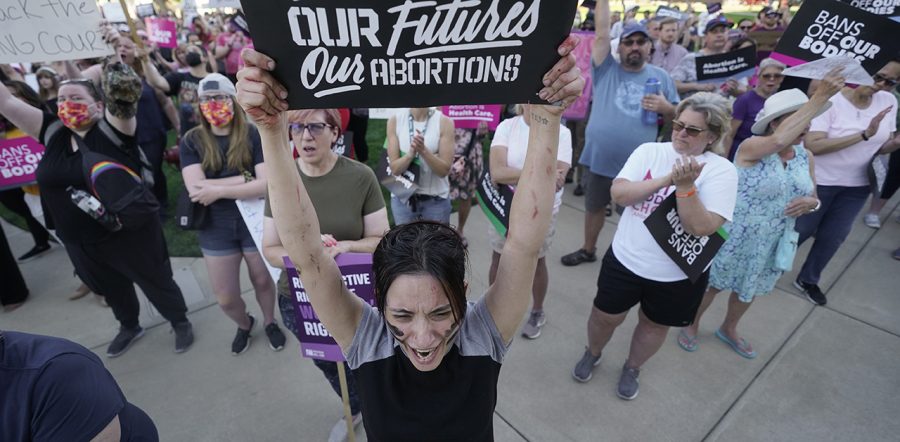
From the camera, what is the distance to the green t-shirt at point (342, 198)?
2.29 m

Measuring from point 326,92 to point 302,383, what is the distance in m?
2.65

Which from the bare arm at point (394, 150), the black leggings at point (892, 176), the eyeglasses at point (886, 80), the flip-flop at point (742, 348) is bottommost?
the flip-flop at point (742, 348)

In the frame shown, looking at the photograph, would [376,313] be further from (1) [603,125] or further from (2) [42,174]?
(1) [603,125]

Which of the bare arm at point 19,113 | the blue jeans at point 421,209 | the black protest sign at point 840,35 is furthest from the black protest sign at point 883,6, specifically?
the bare arm at point 19,113

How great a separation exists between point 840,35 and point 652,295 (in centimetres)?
212

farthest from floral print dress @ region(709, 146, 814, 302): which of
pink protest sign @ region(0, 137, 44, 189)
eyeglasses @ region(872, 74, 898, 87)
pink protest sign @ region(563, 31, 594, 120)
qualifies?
pink protest sign @ region(0, 137, 44, 189)

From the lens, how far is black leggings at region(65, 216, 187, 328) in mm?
3131

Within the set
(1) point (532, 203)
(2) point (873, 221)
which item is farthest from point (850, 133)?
(1) point (532, 203)

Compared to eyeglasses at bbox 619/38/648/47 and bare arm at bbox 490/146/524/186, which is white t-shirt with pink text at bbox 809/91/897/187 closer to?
eyeglasses at bbox 619/38/648/47

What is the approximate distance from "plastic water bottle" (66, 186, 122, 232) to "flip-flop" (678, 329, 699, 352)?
4.13m

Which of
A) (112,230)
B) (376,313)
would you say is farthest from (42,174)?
(376,313)

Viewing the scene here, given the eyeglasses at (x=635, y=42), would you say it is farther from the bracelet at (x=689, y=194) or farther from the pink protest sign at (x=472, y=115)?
the bracelet at (x=689, y=194)

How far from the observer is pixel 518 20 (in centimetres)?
106

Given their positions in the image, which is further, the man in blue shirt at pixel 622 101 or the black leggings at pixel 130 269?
the man in blue shirt at pixel 622 101
